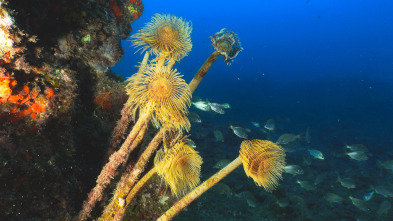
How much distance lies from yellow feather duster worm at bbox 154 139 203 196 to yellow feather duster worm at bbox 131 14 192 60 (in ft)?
3.29

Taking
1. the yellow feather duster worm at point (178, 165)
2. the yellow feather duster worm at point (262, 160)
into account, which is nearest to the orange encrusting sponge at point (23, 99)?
the yellow feather duster worm at point (178, 165)

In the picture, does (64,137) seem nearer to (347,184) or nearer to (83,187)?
(83,187)

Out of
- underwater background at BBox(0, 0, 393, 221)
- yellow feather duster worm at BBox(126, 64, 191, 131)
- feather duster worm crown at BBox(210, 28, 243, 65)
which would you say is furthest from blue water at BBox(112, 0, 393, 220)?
feather duster worm crown at BBox(210, 28, 243, 65)

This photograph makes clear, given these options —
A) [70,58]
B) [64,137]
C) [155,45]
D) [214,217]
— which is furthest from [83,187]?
[214,217]

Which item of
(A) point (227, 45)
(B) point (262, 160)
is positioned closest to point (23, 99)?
(A) point (227, 45)

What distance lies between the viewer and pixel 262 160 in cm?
218

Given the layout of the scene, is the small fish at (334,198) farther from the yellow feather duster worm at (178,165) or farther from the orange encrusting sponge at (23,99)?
the orange encrusting sponge at (23,99)

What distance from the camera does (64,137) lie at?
3.20m

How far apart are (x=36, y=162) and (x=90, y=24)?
3.21 meters

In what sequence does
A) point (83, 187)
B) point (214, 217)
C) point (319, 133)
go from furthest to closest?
1. point (319, 133)
2. point (214, 217)
3. point (83, 187)

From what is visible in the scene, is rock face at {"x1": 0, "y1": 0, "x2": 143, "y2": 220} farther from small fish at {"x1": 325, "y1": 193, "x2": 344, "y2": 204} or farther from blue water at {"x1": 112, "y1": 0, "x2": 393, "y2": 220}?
small fish at {"x1": 325, "y1": 193, "x2": 344, "y2": 204}

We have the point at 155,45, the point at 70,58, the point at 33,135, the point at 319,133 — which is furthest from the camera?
the point at 319,133

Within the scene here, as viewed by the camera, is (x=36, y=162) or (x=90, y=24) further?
(x=90, y=24)

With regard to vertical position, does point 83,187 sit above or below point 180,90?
below
